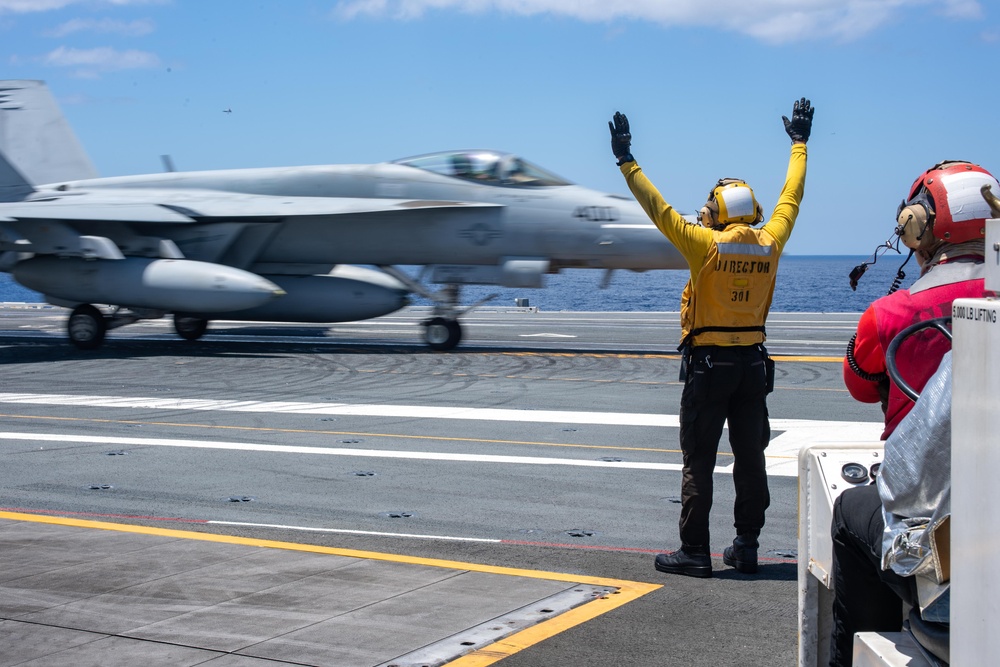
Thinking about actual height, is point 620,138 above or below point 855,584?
above

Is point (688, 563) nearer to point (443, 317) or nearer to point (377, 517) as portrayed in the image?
point (377, 517)

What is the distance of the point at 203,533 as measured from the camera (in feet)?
20.7

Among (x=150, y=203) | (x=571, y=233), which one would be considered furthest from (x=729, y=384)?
(x=150, y=203)

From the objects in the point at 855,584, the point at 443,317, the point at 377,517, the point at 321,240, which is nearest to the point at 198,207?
the point at 321,240

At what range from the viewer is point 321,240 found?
19172 millimetres

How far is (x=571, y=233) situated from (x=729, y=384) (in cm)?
1206

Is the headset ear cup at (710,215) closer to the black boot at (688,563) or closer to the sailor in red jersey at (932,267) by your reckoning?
the black boot at (688,563)

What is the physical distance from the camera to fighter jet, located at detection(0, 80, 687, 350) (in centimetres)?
1755

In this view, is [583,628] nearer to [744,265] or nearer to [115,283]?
[744,265]

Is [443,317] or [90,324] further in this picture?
[90,324]

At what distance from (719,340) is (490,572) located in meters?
1.61

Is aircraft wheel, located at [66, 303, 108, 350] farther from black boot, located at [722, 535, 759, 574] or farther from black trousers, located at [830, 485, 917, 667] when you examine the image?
black trousers, located at [830, 485, 917, 667]

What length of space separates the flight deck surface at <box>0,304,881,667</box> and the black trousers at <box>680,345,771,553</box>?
0.30m

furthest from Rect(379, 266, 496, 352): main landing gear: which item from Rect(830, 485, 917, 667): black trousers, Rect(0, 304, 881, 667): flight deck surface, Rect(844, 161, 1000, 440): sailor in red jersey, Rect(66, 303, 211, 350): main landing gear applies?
Rect(830, 485, 917, 667): black trousers
